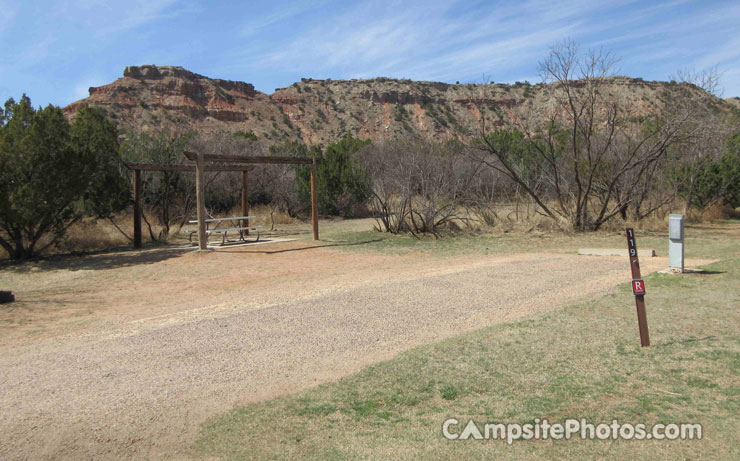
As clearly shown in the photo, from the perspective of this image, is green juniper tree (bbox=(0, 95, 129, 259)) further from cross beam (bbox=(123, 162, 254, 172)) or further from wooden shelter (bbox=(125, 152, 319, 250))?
wooden shelter (bbox=(125, 152, 319, 250))

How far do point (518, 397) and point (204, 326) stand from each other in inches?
152

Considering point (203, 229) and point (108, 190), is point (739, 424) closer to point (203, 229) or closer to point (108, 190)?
point (203, 229)

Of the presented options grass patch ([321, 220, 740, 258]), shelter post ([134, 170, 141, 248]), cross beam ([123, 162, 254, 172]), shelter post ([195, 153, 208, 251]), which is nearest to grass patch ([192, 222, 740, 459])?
grass patch ([321, 220, 740, 258])

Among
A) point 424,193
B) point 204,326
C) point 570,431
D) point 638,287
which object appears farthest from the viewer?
point 424,193

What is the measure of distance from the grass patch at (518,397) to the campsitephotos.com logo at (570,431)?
68 mm

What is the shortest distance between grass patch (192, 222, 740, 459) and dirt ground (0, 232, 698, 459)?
0.39 metres

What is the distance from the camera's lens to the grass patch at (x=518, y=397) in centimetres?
337

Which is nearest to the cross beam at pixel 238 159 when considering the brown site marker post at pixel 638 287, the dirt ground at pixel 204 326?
the dirt ground at pixel 204 326

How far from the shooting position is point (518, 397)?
4.07 meters

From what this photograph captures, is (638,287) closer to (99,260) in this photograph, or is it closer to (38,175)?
(99,260)

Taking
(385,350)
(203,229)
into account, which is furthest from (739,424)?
(203,229)

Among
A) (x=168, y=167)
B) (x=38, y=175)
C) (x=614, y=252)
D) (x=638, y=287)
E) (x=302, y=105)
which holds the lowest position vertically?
(x=614, y=252)

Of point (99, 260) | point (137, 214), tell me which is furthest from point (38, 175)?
point (137, 214)

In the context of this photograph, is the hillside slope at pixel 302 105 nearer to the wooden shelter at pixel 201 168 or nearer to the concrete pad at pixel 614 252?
the wooden shelter at pixel 201 168
